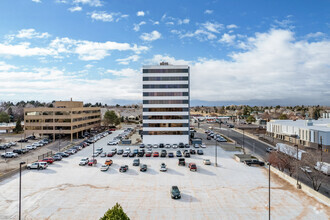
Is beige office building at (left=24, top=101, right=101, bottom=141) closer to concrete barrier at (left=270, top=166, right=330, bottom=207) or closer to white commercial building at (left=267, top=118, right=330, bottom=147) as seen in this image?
concrete barrier at (left=270, top=166, right=330, bottom=207)

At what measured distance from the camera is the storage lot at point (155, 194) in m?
23.4

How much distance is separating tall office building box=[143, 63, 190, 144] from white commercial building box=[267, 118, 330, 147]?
3805 cm

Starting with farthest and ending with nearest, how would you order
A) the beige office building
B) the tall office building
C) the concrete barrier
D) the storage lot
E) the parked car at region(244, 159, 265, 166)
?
the beige office building, the tall office building, the parked car at region(244, 159, 265, 166), the concrete barrier, the storage lot

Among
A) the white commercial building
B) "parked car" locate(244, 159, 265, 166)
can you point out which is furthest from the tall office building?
the white commercial building

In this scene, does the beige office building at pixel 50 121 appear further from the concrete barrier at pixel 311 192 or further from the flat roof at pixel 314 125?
the flat roof at pixel 314 125

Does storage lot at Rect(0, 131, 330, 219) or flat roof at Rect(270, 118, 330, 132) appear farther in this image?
flat roof at Rect(270, 118, 330, 132)

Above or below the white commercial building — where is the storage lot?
below

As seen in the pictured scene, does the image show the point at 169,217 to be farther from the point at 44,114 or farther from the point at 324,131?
the point at 44,114

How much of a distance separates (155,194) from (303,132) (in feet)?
200

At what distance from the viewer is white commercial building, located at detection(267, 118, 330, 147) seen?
195 feet

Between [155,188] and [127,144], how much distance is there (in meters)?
34.5

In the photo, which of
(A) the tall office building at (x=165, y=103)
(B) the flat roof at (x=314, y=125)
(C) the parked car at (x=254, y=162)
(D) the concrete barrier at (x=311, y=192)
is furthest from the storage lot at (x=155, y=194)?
(B) the flat roof at (x=314, y=125)

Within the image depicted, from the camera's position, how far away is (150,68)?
63.1 meters

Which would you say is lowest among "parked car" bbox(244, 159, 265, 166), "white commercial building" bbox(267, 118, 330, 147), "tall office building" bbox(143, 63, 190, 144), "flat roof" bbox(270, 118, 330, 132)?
"parked car" bbox(244, 159, 265, 166)
